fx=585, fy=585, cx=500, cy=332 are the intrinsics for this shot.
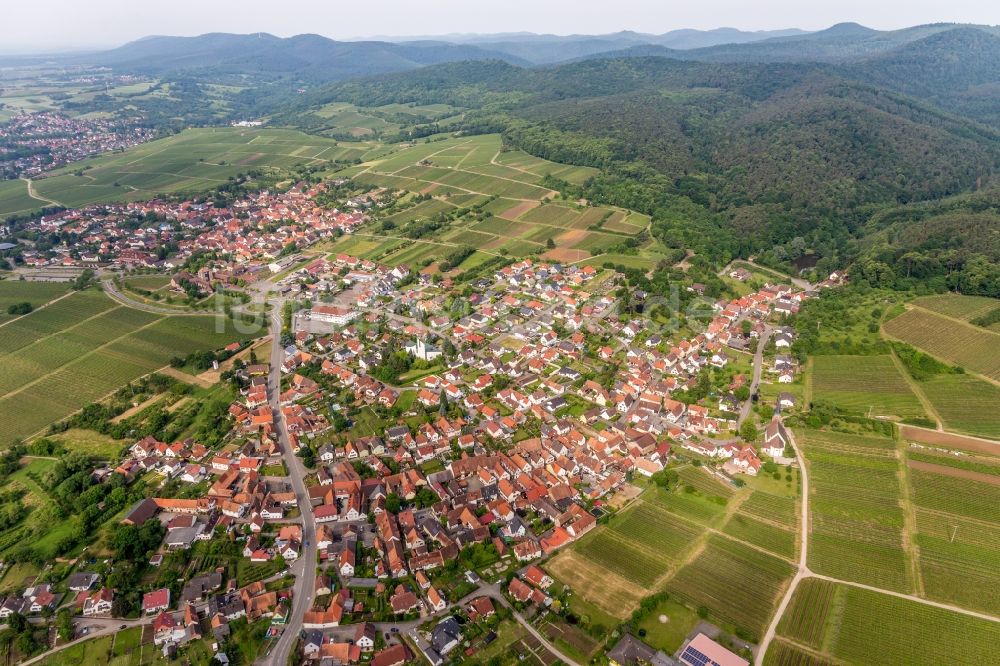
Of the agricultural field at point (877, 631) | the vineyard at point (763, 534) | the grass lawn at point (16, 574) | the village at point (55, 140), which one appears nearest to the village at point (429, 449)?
the grass lawn at point (16, 574)

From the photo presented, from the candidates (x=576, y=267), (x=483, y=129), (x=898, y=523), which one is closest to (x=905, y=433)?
(x=898, y=523)

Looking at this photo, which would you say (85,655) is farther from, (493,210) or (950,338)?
(493,210)

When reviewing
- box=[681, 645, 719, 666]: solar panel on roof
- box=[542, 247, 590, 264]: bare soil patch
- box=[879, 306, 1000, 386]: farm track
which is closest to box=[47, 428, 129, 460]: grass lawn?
box=[681, 645, 719, 666]: solar panel on roof

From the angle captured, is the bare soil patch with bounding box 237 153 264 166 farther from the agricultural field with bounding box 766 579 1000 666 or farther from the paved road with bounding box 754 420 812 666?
the agricultural field with bounding box 766 579 1000 666

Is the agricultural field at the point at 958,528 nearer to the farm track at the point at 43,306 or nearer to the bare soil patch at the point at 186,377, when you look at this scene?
the bare soil patch at the point at 186,377

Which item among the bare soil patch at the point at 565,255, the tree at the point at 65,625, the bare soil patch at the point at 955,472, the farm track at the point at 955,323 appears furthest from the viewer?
the bare soil patch at the point at 565,255
